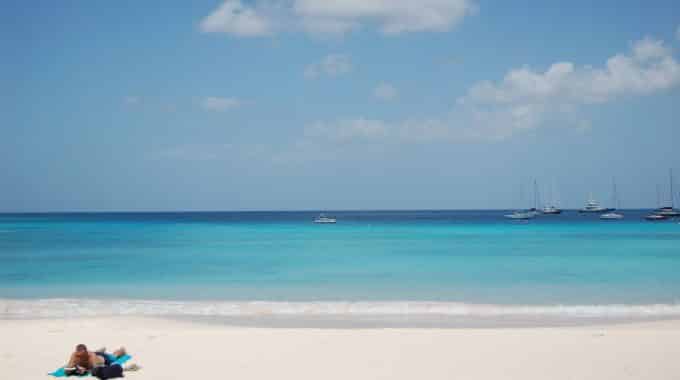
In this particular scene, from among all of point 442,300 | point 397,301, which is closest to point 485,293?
point 442,300

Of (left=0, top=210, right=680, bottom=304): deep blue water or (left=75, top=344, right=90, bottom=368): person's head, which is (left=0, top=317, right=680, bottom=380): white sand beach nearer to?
(left=75, top=344, right=90, bottom=368): person's head

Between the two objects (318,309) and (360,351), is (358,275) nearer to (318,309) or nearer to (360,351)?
(318,309)

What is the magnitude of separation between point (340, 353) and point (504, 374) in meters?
2.65

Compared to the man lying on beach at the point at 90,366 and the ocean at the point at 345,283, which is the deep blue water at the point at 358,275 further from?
the man lying on beach at the point at 90,366

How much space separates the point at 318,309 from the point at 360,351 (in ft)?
20.5

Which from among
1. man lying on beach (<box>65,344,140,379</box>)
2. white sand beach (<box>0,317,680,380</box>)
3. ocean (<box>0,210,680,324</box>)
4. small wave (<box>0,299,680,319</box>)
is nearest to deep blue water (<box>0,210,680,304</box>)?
ocean (<box>0,210,680,324</box>)

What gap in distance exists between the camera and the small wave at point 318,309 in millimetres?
15172

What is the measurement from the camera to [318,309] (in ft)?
53.3

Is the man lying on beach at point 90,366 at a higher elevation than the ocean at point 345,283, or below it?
higher

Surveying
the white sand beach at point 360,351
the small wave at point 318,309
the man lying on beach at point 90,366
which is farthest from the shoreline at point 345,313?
the man lying on beach at point 90,366

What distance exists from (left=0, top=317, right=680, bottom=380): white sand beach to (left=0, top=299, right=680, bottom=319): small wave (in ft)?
8.46

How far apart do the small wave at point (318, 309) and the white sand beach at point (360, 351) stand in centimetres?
258

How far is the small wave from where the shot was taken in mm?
15172

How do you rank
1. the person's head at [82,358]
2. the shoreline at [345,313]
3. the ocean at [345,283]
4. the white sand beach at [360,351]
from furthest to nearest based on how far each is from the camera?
the ocean at [345,283] → the shoreline at [345,313] → the white sand beach at [360,351] → the person's head at [82,358]
